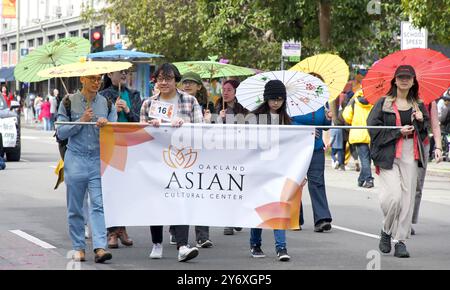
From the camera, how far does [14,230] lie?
1244cm

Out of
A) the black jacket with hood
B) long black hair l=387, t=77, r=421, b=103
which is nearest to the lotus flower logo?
the black jacket with hood

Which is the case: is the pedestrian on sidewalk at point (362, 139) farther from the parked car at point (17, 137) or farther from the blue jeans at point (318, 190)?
the parked car at point (17, 137)

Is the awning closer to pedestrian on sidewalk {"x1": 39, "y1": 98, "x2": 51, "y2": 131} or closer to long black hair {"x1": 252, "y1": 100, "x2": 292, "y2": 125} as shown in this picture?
pedestrian on sidewalk {"x1": 39, "y1": 98, "x2": 51, "y2": 131}

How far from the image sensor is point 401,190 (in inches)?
415

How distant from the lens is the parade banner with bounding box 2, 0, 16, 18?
58125 mm

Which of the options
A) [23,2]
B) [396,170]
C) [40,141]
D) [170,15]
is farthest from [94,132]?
[23,2]

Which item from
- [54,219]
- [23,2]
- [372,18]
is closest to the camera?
[54,219]

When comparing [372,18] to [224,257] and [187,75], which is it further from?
[224,257]

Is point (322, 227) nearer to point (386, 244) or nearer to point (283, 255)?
point (386, 244)

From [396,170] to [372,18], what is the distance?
61.5 feet

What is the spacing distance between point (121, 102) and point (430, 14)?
1218 centimetres

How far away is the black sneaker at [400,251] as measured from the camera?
1052 centimetres

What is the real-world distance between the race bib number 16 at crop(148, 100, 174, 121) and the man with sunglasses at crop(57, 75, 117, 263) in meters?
0.45

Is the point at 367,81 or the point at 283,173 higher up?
the point at 367,81
